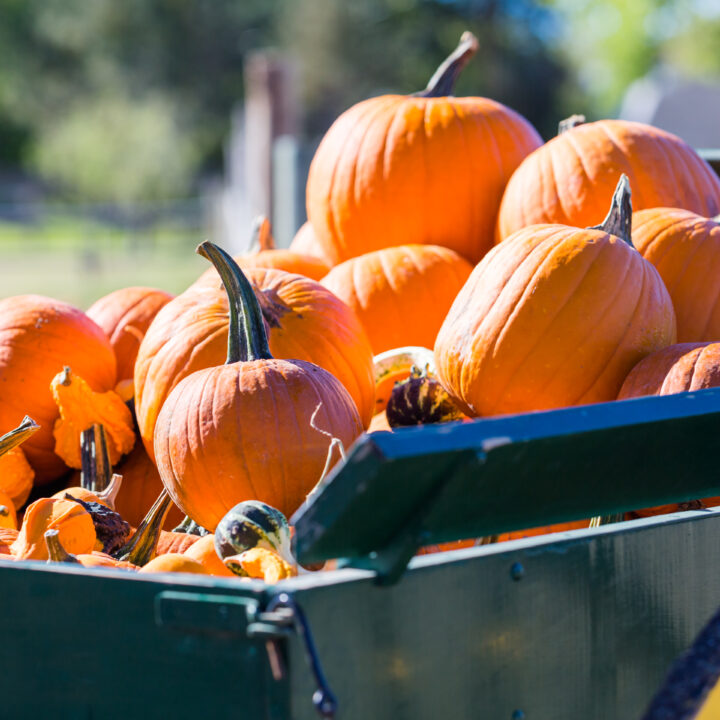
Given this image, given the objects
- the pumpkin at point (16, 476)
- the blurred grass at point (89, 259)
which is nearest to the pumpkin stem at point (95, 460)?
the pumpkin at point (16, 476)

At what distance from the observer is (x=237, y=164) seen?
22.4 meters

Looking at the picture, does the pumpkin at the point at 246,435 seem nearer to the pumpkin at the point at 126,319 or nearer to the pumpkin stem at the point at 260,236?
the pumpkin at the point at 126,319

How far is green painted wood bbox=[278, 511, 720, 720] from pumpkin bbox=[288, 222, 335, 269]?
1.77 metres

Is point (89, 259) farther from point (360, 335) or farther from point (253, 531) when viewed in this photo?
point (253, 531)

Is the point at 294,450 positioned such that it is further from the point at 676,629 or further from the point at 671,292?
the point at 671,292

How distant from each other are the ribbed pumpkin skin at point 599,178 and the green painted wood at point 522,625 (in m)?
1.17

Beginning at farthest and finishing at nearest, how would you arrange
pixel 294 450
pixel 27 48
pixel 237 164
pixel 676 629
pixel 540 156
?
pixel 27 48
pixel 237 164
pixel 540 156
pixel 294 450
pixel 676 629

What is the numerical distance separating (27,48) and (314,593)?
187ft

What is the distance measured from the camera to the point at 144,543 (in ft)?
5.86

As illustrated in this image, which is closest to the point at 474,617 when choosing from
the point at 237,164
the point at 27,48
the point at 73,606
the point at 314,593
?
the point at 314,593

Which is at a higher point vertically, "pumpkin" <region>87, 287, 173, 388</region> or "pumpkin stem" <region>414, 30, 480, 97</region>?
"pumpkin stem" <region>414, 30, 480, 97</region>

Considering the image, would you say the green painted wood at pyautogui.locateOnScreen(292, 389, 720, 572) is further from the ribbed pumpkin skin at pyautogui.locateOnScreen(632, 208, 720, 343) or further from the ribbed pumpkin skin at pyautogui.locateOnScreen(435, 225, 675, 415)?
the ribbed pumpkin skin at pyautogui.locateOnScreen(632, 208, 720, 343)

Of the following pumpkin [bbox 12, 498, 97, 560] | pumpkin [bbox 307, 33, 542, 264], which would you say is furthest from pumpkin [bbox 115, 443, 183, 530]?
pumpkin [bbox 307, 33, 542, 264]

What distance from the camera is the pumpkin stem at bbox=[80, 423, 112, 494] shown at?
214 cm
